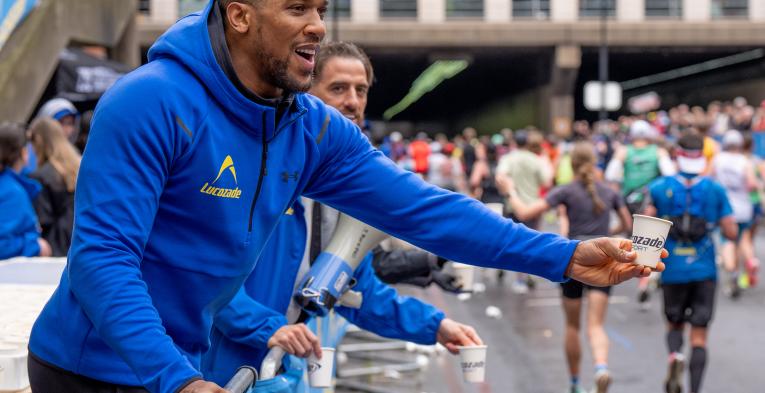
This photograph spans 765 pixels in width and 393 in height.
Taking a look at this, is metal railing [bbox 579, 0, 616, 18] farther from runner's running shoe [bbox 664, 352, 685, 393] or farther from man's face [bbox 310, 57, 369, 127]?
man's face [bbox 310, 57, 369, 127]

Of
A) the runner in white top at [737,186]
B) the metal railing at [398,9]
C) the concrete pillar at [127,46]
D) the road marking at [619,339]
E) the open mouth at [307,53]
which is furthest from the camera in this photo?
the metal railing at [398,9]

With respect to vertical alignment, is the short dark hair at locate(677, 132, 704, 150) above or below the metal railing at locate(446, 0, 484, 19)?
above

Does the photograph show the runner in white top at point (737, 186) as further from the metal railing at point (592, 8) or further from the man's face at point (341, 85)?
the metal railing at point (592, 8)

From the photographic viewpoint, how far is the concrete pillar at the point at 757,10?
42156mm

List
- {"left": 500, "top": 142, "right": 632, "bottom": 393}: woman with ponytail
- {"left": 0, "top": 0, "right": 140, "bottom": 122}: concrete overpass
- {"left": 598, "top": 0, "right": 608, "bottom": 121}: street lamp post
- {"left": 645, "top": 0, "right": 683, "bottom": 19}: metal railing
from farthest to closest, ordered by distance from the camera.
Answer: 1. {"left": 645, "top": 0, "right": 683, "bottom": 19}: metal railing
2. {"left": 598, "top": 0, "right": 608, "bottom": 121}: street lamp post
3. {"left": 0, "top": 0, "right": 140, "bottom": 122}: concrete overpass
4. {"left": 500, "top": 142, "right": 632, "bottom": 393}: woman with ponytail

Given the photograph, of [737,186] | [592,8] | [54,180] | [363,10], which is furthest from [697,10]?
[54,180]

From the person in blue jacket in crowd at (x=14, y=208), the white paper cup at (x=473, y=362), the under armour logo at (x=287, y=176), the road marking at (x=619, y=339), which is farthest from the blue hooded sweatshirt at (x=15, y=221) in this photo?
the road marking at (x=619, y=339)

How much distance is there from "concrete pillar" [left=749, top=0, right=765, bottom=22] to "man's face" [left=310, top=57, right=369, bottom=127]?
134ft

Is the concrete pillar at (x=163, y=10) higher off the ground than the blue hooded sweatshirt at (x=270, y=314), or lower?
lower

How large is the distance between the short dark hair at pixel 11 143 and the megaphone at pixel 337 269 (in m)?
3.54

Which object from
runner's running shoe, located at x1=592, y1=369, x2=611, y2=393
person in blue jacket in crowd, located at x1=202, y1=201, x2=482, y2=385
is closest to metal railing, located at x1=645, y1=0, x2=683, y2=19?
runner's running shoe, located at x1=592, y1=369, x2=611, y2=393

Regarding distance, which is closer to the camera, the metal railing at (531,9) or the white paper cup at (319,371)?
the white paper cup at (319,371)

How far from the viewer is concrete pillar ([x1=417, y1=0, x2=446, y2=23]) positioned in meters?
42.0

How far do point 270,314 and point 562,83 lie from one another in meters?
39.0
